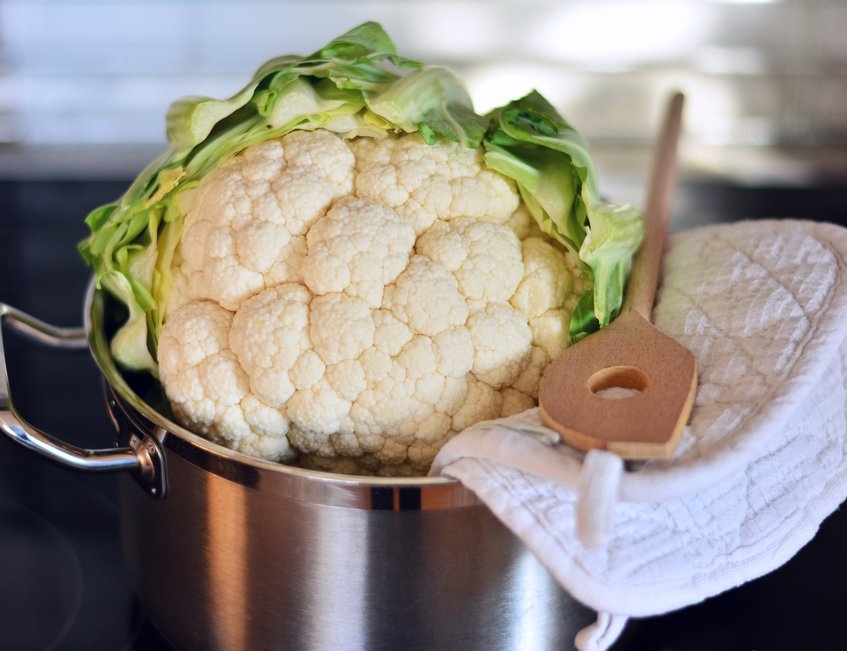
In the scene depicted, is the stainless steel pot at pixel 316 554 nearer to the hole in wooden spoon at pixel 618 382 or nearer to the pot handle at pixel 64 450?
the pot handle at pixel 64 450

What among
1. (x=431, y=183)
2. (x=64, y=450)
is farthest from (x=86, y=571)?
(x=431, y=183)

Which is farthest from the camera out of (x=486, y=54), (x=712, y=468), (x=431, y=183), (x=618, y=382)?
(x=486, y=54)

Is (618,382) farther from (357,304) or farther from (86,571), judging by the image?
(86,571)

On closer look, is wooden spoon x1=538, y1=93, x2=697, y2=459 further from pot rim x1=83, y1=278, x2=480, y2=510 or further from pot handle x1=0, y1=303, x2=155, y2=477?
pot handle x1=0, y1=303, x2=155, y2=477

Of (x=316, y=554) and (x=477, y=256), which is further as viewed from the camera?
(x=477, y=256)

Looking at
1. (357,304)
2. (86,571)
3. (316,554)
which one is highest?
(357,304)

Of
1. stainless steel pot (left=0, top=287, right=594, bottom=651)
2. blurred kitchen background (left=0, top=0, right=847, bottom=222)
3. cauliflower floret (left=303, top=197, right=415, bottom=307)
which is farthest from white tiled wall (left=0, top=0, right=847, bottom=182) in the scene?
stainless steel pot (left=0, top=287, right=594, bottom=651)

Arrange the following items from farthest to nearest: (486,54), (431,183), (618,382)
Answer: (486,54), (431,183), (618,382)

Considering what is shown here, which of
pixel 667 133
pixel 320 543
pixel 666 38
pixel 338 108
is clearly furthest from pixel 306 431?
pixel 666 38

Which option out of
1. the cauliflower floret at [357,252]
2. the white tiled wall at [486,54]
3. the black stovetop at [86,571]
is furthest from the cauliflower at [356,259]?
the white tiled wall at [486,54]
